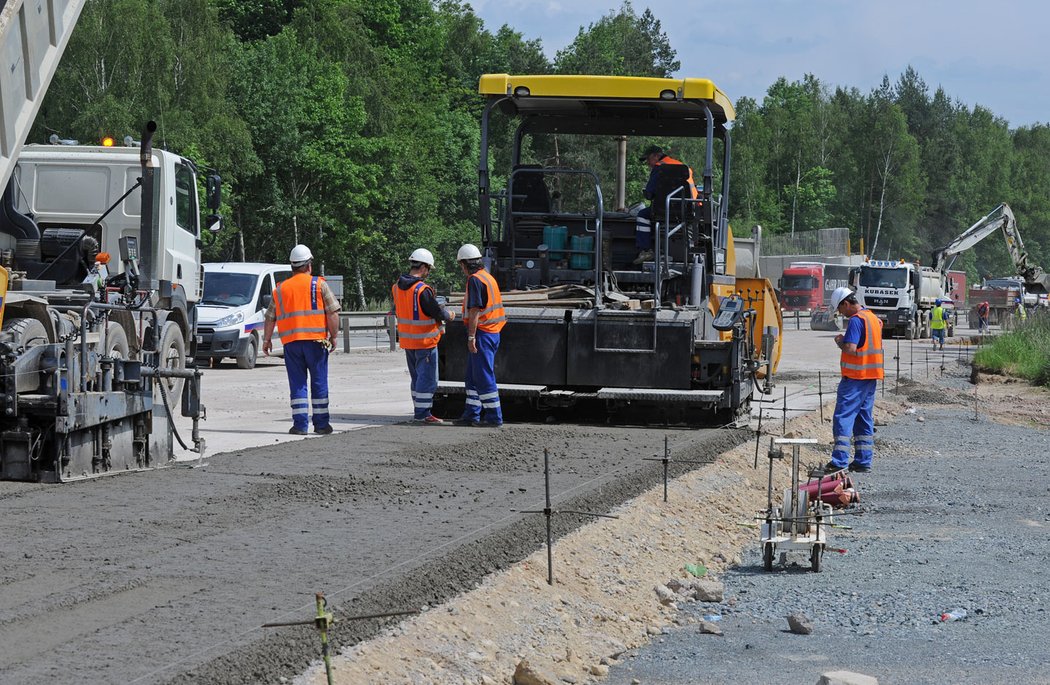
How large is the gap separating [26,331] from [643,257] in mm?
7222

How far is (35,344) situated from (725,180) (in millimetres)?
7983

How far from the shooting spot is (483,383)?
47.0ft

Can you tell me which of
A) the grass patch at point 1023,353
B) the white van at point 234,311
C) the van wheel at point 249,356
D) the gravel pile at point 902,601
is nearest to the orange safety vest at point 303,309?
the gravel pile at point 902,601

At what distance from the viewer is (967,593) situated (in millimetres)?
8500

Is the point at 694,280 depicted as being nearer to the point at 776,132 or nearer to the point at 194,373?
the point at 194,373

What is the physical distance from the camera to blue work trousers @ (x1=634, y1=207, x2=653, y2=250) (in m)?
15.2

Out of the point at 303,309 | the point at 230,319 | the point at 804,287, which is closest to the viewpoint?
the point at 303,309

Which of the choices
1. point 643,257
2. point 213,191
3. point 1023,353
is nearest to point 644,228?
point 643,257

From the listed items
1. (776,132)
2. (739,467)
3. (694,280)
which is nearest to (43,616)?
(739,467)

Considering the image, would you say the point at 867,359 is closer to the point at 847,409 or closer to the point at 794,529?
the point at 847,409

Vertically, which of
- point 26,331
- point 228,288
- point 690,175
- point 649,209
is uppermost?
point 690,175

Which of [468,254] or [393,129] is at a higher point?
[393,129]

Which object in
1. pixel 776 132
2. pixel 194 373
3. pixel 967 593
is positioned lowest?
pixel 967 593

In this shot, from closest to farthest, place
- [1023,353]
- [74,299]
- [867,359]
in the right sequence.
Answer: [74,299], [867,359], [1023,353]
